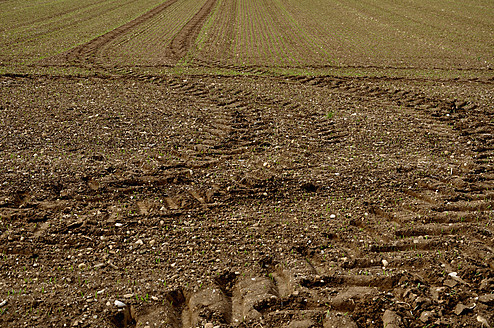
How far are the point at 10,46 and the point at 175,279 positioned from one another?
62.3 feet

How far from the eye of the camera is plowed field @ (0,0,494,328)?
4773 millimetres

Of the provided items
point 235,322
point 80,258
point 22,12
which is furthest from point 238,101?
point 22,12

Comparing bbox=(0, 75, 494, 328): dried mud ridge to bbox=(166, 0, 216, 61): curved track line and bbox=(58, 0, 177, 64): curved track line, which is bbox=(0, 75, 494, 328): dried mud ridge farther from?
bbox=(58, 0, 177, 64): curved track line

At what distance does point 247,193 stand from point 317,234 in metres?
1.67

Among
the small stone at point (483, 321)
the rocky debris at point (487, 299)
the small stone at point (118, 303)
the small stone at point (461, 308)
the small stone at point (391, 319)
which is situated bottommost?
the small stone at point (391, 319)

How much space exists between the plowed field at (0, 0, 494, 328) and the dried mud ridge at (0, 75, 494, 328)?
3 cm

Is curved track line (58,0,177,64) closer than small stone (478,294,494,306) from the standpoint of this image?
No

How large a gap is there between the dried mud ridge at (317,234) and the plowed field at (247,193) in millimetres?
27

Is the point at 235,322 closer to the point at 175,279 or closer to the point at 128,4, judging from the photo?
the point at 175,279

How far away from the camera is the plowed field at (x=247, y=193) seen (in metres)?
4.77

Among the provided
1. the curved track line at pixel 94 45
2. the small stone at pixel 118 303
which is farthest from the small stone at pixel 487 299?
the curved track line at pixel 94 45

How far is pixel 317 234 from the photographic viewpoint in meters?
6.03

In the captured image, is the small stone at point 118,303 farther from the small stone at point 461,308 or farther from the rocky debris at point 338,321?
the small stone at point 461,308

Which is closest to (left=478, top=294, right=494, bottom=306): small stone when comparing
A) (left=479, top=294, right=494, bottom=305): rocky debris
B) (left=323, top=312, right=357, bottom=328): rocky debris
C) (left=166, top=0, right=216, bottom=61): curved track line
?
(left=479, top=294, right=494, bottom=305): rocky debris
